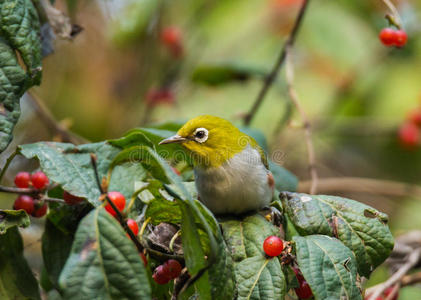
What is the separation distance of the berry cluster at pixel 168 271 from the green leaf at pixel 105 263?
15.3 inches

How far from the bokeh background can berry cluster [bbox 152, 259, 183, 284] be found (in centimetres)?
322

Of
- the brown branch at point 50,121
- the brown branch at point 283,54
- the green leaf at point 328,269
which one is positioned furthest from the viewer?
the brown branch at point 50,121

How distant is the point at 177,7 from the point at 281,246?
452 centimetres

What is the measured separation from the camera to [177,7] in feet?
19.6

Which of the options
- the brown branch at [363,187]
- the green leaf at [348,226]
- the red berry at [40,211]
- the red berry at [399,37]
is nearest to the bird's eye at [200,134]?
the green leaf at [348,226]

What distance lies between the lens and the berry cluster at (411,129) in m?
5.55

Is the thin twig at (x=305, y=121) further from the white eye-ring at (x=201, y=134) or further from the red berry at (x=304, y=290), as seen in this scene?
the red berry at (x=304, y=290)

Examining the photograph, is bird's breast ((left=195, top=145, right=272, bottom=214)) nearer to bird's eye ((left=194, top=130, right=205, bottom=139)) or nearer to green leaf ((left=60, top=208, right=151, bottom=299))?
bird's eye ((left=194, top=130, right=205, bottom=139))

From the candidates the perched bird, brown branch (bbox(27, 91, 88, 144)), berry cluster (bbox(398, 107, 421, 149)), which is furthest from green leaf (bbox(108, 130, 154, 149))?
berry cluster (bbox(398, 107, 421, 149))

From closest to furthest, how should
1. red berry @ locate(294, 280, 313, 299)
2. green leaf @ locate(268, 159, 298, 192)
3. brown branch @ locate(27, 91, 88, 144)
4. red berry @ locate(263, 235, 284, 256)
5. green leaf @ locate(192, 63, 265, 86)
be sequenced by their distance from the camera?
1. red berry @ locate(263, 235, 284, 256)
2. red berry @ locate(294, 280, 313, 299)
3. green leaf @ locate(268, 159, 298, 192)
4. brown branch @ locate(27, 91, 88, 144)
5. green leaf @ locate(192, 63, 265, 86)

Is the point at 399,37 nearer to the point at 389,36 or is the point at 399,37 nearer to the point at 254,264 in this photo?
the point at 389,36

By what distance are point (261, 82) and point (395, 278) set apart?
2976 millimetres

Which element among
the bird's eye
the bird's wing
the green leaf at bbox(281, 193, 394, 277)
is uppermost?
the green leaf at bbox(281, 193, 394, 277)

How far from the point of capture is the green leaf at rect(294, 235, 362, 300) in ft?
6.16
